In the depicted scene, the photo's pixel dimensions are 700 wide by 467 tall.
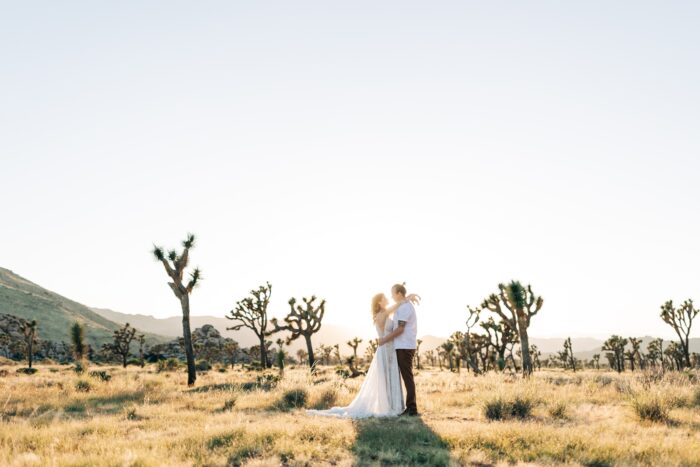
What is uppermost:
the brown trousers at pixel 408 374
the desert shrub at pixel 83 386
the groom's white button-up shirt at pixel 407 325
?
the groom's white button-up shirt at pixel 407 325

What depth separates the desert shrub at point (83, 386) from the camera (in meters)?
16.2

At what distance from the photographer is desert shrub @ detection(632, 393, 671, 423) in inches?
328

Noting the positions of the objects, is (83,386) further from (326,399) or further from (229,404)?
(326,399)

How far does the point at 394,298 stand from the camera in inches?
387

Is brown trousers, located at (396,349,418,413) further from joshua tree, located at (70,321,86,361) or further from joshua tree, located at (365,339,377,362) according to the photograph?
joshua tree, located at (365,339,377,362)

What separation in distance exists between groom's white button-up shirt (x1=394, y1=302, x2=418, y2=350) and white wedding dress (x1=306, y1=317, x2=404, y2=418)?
1.15 feet

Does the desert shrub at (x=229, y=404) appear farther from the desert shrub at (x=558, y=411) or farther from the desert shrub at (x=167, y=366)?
the desert shrub at (x=167, y=366)

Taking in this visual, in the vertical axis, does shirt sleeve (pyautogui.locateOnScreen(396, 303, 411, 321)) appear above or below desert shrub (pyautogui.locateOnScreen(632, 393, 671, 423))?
above

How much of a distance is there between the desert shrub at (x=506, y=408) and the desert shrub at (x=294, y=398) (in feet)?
14.6

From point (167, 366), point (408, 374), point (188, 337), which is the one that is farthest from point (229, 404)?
point (167, 366)

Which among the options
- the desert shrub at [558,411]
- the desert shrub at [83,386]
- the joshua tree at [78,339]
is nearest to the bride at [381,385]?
the desert shrub at [558,411]

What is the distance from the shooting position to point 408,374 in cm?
948

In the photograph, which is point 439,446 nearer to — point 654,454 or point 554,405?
point 654,454

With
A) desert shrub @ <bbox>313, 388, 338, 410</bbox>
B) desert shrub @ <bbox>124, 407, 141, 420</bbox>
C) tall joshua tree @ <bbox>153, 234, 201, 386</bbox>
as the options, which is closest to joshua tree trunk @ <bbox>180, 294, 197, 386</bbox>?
tall joshua tree @ <bbox>153, 234, 201, 386</bbox>
